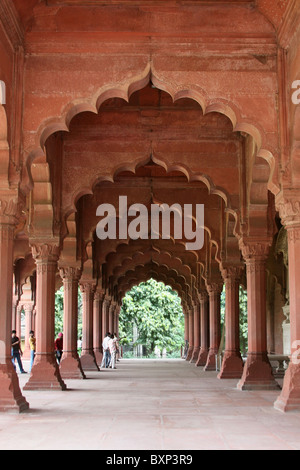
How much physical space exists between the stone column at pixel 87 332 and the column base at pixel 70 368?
3.83 meters

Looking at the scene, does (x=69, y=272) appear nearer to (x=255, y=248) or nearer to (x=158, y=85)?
(x=255, y=248)

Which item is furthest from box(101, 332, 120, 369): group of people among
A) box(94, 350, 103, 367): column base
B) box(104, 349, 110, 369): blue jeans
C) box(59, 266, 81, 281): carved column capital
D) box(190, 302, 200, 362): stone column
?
box(59, 266, 81, 281): carved column capital

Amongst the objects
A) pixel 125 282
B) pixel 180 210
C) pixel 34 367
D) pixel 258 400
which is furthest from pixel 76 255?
pixel 125 282

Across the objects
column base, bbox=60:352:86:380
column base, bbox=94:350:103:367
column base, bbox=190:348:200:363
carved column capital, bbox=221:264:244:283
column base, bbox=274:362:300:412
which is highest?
carved column capital, bbox=221:264:244:283

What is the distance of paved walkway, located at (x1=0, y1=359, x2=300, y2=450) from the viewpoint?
252 inches

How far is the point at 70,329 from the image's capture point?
16.4 metres

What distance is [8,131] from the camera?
912 centimetres

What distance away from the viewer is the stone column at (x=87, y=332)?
2075 centimetres

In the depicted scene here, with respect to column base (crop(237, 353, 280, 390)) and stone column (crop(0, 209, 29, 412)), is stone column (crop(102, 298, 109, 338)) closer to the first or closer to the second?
column base (crop(237, 353, 280, 390))

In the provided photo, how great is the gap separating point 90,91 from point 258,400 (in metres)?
6.09

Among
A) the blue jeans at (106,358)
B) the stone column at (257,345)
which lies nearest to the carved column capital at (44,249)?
the stone column at (257,345)

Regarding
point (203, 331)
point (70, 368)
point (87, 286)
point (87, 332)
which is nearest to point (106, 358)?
point (203, 331)

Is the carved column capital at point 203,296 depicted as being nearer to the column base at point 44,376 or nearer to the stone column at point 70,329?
the stone column at point 70,329

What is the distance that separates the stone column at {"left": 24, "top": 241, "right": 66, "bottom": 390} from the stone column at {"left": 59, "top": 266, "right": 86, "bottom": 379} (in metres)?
3.04
